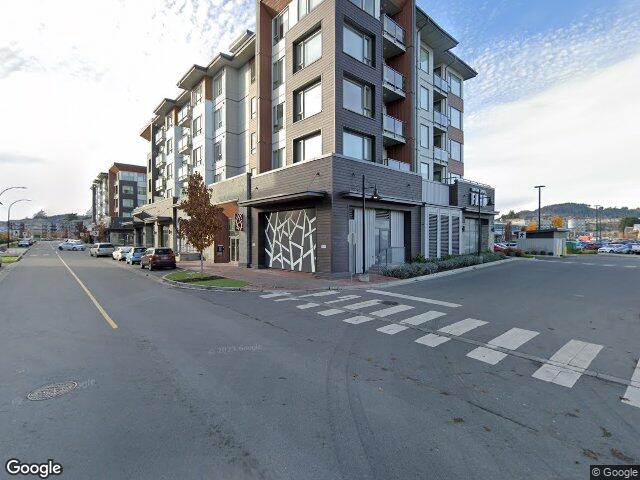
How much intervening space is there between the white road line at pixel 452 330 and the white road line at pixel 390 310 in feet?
6.17

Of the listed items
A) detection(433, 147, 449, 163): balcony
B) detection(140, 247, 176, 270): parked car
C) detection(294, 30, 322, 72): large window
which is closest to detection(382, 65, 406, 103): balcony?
detection(294, 30, 322, 72): large window

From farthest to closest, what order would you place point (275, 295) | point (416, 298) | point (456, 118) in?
point (456, 118), point (275, 295), point (416, 298)

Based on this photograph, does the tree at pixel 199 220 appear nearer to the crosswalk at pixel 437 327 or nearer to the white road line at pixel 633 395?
the crosswalk at pixel 437 327

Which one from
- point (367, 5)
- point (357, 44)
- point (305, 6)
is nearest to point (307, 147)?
point (357, 44)

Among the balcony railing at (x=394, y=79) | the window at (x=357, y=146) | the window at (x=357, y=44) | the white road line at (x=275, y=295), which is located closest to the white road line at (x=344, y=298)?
the white road line at (x=275, y=295)

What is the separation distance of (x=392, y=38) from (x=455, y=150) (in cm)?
1574

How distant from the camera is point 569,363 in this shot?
6.14m

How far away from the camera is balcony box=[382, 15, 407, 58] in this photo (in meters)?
23.0

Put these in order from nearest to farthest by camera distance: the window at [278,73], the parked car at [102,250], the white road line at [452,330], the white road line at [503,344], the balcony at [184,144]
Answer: the white road line at [503,344] → the white road line at [452,330] → the window at [278,73] → the balcony at [184,144] → the parked car at [102,250]

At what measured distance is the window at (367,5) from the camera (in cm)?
2092

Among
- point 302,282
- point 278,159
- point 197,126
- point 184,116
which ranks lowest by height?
point 302,282

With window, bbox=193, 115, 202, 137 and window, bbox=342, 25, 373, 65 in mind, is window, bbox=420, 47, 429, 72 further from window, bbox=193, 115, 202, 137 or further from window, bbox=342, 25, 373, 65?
window, bbox=193, 115, 202, 137

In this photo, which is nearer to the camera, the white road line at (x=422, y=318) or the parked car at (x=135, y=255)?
the white road line at (x=422, y=318)

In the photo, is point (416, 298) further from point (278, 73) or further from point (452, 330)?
point (278, 73)
